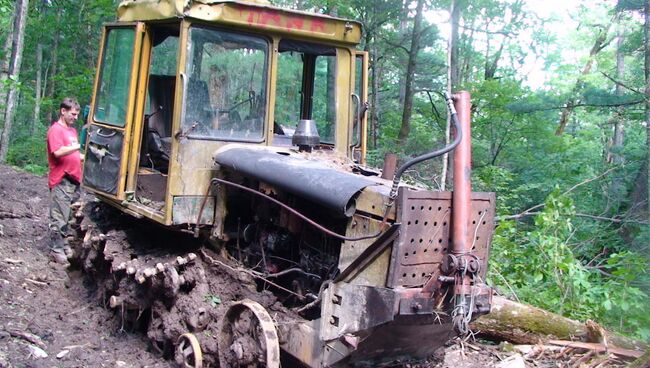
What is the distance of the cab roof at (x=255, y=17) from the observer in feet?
15.4

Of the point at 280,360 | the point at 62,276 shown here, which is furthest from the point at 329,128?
the point at 62,276

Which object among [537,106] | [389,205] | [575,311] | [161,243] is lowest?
[575,311]

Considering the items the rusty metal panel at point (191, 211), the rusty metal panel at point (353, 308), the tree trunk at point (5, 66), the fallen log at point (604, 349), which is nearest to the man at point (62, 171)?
the rusty metal panel at point (191, 211)

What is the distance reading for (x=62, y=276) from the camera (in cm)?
688

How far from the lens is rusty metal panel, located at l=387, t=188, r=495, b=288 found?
3232 millimetres

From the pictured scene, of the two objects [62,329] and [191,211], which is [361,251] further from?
[62,329]

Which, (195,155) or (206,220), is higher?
(195,155)

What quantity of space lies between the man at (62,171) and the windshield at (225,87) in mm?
2943

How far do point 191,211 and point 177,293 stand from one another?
2.23 feet

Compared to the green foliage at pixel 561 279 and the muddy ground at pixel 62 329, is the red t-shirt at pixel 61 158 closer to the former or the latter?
the muddy ground at pixel 62 329

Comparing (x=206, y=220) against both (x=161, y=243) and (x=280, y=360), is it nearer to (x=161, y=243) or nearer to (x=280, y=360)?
(x=161, y=243)

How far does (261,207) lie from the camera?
4.77 metres

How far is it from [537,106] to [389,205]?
10385 mm

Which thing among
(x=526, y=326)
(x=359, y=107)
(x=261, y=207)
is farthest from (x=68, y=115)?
(x=526, y=326)
